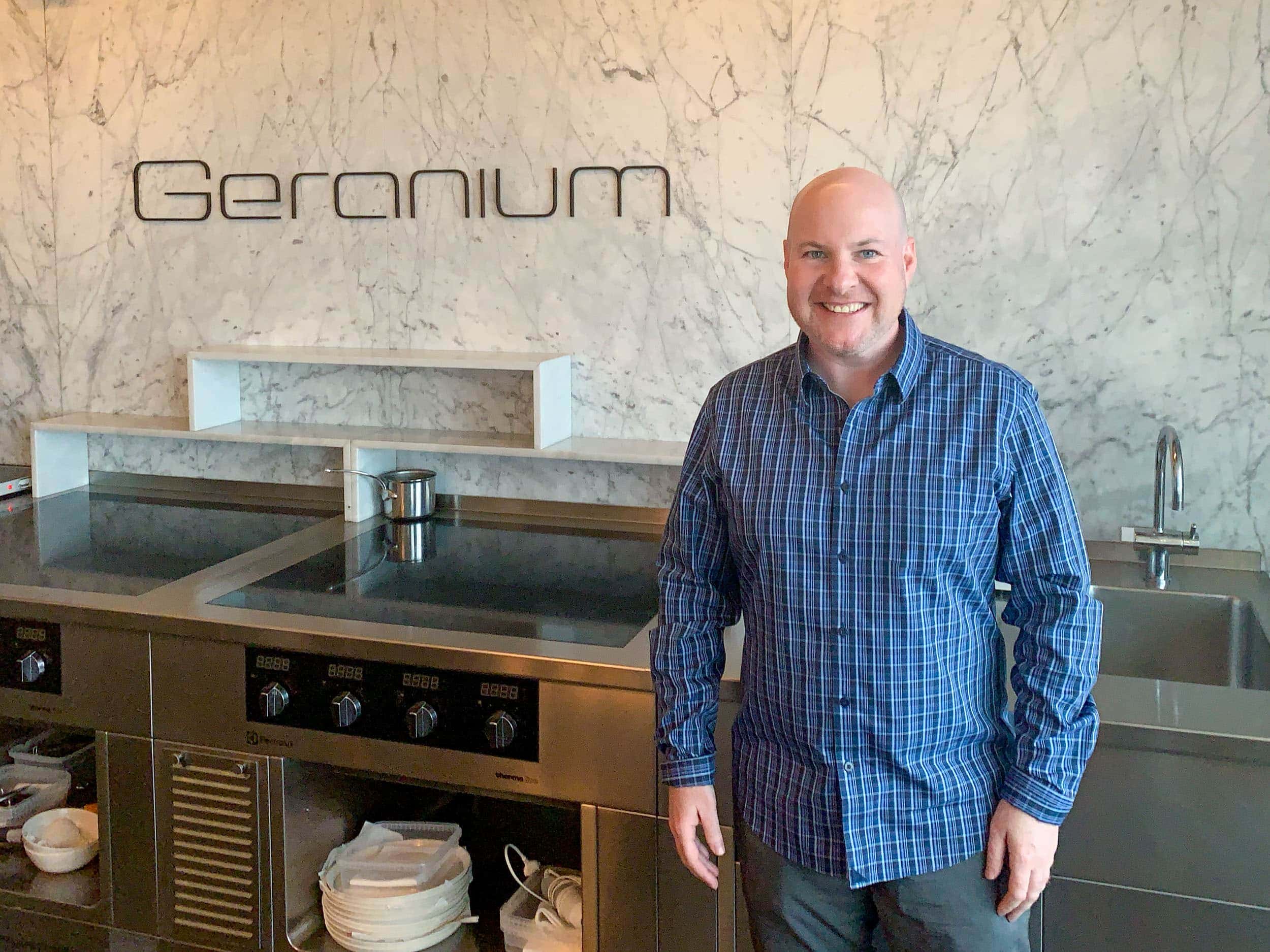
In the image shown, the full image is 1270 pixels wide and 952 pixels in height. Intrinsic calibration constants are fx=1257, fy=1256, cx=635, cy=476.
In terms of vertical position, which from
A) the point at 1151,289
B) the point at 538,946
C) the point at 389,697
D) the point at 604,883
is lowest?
the point at 538,946

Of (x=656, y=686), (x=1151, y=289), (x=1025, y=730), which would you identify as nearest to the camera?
(x=1025, y=730)

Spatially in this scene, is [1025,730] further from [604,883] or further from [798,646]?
[604,883]

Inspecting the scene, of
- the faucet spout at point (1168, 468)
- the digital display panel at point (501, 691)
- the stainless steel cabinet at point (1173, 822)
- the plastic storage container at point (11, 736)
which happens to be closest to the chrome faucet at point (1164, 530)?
the faucet spout at point (1168, 468)

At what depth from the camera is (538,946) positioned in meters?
1.98

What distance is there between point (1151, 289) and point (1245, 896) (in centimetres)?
107

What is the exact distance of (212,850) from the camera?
2047 mm

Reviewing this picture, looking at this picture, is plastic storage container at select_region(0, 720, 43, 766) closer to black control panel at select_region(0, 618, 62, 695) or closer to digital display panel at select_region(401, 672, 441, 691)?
black control panel at select_region(0, 618, 62, 695)

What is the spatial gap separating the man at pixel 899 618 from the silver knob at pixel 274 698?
89cm

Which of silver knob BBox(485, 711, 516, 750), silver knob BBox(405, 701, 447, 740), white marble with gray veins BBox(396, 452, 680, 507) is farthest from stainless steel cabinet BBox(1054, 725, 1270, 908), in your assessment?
white marble with gray veins BBox(396, 452, 680, 507)

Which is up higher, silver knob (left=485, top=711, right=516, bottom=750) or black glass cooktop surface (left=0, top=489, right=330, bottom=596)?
black glass cooktop surface (left=0, top=489, right=330, bottom=596)

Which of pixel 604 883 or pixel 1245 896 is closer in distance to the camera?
pixel 1245 896

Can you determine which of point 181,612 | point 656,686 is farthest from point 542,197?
point 656,686

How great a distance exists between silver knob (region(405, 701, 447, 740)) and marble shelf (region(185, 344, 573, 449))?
2.31ft

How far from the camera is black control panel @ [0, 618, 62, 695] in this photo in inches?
83.0
